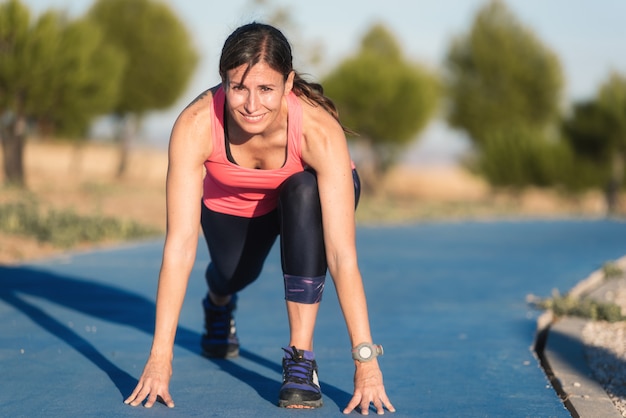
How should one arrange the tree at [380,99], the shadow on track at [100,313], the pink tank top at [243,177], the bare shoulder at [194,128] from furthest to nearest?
1. the tree at [380,99]
2. the shadow on track at [100,313]
3. the pink tank top at [243,177]
4. the bare shoulder at [194,128]

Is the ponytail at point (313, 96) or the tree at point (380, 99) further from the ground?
the tree at point (380, 99)

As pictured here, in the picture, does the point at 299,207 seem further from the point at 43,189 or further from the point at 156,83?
the point at 156,83

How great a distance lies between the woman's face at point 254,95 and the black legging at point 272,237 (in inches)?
14.2

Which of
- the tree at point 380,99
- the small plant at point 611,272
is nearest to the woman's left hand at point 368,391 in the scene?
the small plant at point 611,272

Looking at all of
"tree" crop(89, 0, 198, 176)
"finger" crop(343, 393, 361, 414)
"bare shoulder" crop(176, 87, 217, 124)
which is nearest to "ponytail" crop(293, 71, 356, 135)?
"bare shoulder" crop(176, 87, 217, 124)

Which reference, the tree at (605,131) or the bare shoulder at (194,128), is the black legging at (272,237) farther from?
the tree at (605,131)

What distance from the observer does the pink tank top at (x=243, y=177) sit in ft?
13.7

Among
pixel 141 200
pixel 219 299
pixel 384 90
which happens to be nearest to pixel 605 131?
pixel 384 90

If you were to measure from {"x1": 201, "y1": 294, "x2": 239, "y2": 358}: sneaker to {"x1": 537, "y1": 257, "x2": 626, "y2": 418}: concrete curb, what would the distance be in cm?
160

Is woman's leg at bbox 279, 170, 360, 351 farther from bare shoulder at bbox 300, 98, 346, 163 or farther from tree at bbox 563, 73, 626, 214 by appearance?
tree at bbox 563, 73, 626, 214

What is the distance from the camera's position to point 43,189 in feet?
65.1

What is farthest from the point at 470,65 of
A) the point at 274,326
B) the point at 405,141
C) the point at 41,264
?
the point at 274,326

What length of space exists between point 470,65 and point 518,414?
34.2 m

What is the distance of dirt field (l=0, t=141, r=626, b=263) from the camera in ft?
55.4
